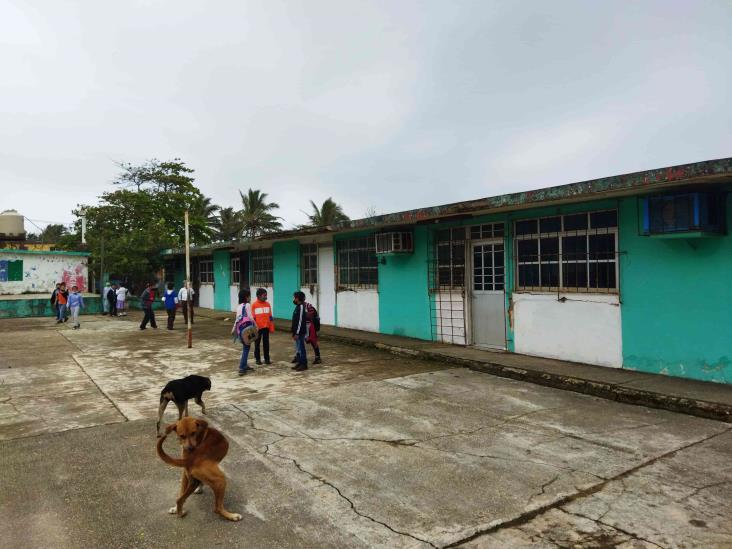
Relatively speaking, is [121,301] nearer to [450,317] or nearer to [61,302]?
[61,302]

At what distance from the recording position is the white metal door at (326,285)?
48.1 ft

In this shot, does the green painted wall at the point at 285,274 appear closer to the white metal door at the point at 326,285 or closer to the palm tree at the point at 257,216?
the white metal door at the point at 326,285

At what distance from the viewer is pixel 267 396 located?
6.89 meters

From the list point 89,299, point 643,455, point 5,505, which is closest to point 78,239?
point 89,299

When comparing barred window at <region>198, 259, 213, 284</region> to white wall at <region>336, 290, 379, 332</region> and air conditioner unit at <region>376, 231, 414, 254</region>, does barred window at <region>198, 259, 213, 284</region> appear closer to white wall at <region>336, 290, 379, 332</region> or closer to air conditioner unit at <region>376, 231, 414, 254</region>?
white wall at <region>336, 290, 379, 332</region>

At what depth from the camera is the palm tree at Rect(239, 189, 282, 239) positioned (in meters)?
36.8

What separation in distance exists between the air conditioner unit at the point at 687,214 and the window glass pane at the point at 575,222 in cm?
129

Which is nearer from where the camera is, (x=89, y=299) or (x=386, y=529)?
(x=386, y=529)

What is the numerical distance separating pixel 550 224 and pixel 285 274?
9.82m

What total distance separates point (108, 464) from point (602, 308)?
23.4ft

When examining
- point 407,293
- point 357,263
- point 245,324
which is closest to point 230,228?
point 357,263

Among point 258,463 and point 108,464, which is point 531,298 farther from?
point 108,464

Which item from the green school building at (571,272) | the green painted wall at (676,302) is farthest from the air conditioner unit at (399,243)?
the green painted wall at (676,302)

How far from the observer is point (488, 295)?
1013cm
